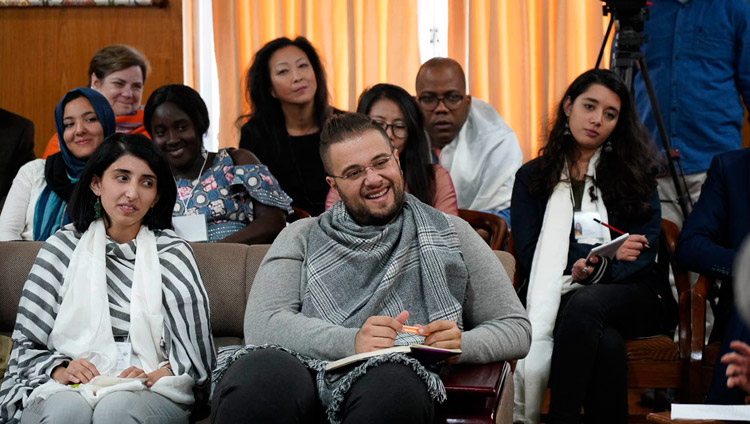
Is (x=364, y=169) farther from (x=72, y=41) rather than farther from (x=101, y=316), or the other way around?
(x=72, y=41)

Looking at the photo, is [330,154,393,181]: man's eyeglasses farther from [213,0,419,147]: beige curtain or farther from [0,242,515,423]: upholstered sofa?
[213,0,419,147]: beige curtain

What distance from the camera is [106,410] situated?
1988 millimetres

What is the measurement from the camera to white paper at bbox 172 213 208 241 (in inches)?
116

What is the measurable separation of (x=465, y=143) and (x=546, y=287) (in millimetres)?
968

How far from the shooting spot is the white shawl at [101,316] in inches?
87.2

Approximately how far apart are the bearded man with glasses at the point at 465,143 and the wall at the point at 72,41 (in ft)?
5.93

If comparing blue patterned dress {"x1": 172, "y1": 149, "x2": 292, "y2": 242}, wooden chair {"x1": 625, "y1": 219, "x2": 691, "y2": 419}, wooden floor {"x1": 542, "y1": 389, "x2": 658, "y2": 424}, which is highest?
blue patterned dress {"x1": 172, "y1": 149, "x2": 292, "y2": 242}

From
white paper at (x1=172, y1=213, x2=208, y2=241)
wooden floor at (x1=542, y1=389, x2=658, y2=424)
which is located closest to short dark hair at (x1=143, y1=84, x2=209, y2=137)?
white paper at (x1=172, y1=213, x2=208, y2=241)

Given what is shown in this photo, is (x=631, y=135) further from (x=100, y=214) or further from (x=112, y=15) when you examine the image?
(x=112, y=15)

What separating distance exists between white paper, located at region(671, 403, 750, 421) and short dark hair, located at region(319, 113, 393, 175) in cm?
90

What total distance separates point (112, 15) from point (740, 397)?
12.6 ft


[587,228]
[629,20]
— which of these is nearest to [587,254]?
[587,228]

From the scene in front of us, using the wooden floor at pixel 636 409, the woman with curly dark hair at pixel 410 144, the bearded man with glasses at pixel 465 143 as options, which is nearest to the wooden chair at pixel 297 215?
the woman with curly dark hair at pixel 410 144

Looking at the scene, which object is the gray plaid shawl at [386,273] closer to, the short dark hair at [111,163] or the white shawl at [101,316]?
the white shawl at [101,316]
